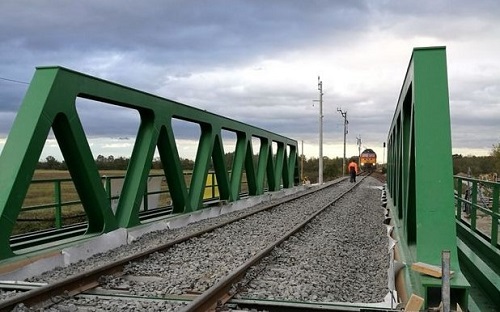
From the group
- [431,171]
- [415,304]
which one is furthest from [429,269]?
[431,171]

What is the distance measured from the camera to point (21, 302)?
197 inches

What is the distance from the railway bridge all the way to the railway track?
0.10 feet

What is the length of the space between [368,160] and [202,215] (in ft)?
206

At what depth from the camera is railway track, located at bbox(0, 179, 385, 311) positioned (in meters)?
5.24

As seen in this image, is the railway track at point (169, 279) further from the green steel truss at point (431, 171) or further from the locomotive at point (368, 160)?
the locomotive at point (368, 160)

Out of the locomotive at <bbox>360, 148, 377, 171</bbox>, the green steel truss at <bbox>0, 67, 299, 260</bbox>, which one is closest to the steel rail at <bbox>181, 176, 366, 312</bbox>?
the green steel truss at <bbox>0, 67, 299, 260</bbox>

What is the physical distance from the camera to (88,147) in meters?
9.02

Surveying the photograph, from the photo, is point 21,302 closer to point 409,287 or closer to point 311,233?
point 409,287

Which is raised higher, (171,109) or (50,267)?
(171,109)

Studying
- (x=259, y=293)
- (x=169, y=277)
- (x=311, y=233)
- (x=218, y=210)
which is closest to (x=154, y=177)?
(x=218, y=210)

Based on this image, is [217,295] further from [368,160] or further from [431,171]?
[368,160]

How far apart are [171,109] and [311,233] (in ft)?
15.3

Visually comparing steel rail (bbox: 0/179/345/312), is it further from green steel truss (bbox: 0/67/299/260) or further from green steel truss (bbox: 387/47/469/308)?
green steel truss (bbox: 387/47/469/308)

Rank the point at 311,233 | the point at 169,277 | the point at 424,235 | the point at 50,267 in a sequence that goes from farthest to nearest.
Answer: the point at 311,233
the point at 50,267
the point at 169,277
the point at 424,235
